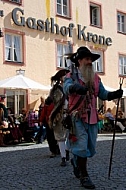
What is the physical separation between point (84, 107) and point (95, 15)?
19248 mm

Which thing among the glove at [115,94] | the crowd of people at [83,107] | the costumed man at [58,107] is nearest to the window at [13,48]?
the costumed man at [58,107]

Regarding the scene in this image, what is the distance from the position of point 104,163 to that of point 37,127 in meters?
6.74

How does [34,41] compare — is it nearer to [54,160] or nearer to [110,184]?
[54,160]

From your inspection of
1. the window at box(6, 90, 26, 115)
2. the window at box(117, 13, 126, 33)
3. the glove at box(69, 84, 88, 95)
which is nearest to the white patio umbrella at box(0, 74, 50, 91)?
the window at box(6, 90, 26, 115)

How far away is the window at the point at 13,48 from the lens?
60.5 ft

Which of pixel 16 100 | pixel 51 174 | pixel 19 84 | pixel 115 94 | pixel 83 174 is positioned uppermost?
pixel 19 84

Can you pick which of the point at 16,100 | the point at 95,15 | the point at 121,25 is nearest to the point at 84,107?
the point at 16,100

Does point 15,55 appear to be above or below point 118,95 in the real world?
above

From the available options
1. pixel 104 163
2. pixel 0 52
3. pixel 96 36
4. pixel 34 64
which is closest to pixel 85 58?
pixel 104 163

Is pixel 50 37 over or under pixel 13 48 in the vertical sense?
over

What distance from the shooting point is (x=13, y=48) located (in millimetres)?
18703

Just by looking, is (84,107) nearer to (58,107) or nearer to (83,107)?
(83,107)

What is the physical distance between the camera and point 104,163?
7910mm

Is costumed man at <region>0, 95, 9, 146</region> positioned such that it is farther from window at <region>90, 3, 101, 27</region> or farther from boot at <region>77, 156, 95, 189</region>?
window at <region>90, 3, 101, 27</region>
